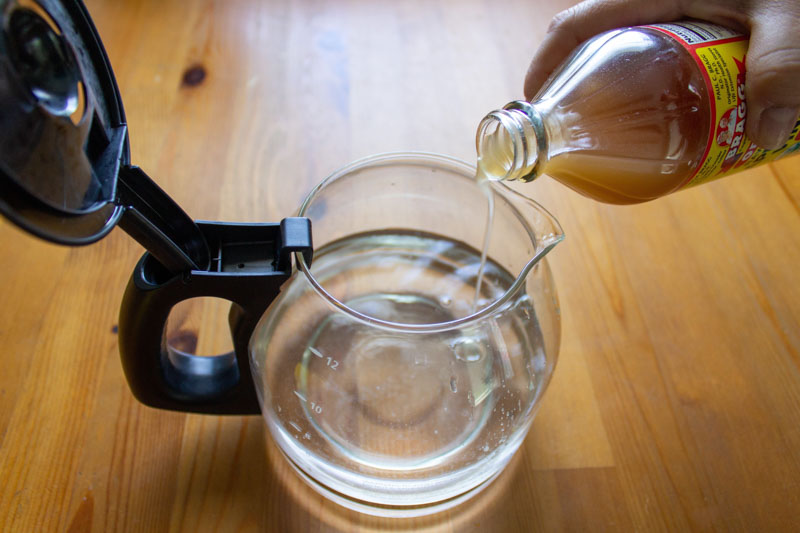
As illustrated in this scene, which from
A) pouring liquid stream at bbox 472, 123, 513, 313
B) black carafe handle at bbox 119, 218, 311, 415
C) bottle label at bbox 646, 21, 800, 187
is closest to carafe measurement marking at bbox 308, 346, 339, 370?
black carafe handle at bbox 119, 218, 311, 415

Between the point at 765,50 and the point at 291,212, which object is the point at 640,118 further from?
the point at 291,212

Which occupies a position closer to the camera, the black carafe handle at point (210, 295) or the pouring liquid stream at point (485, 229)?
the black carafe handle at point (210, 295)

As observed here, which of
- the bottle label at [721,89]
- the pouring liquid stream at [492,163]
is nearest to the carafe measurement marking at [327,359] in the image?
the pouring liquid stream at [492,163]

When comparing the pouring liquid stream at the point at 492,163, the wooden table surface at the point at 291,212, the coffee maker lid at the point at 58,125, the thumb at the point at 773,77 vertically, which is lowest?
the wooden table surface at the point at 291,212

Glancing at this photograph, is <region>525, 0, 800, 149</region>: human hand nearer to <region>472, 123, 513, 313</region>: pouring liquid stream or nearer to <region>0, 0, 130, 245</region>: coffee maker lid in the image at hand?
<region>472, 123, 513, 313</region>: pouring liquid stream

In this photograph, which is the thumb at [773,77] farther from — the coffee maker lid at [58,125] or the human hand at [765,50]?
the coffee maker lid at [58,125]

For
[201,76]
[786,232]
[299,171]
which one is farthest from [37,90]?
[786,232]

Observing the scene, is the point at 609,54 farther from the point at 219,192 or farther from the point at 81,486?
the point at 81,486
